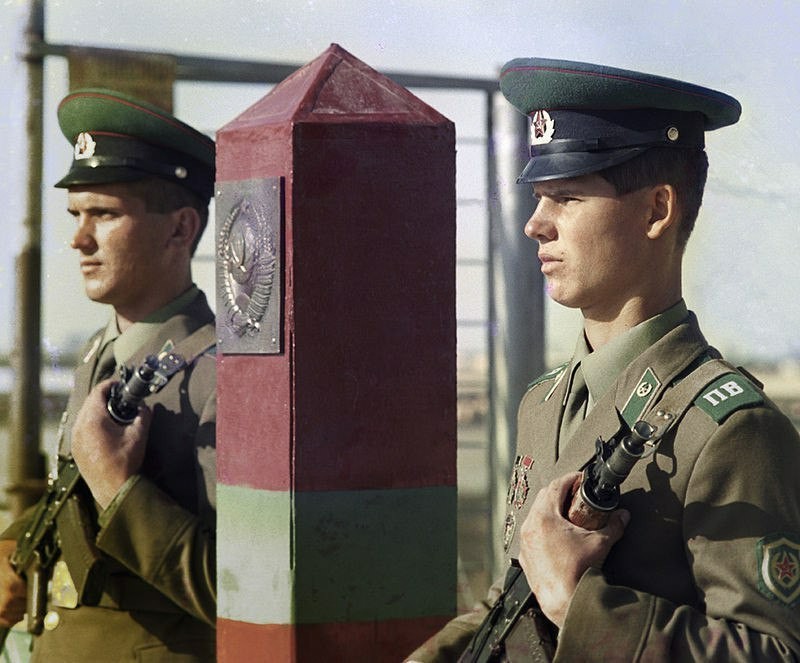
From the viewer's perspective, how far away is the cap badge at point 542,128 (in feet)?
9.77

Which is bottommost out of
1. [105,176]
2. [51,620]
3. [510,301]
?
[51,620]

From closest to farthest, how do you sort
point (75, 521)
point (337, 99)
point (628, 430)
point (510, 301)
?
point (628, 430) → point (337, 99) → point (75, 521) → point (510, 301)

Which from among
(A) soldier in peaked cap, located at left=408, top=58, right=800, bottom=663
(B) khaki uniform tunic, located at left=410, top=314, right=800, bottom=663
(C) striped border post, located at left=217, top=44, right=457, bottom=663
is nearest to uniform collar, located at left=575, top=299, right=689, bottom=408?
(A) soldier in peaked cap, located at left=408, top=58, right=800, bottom=663

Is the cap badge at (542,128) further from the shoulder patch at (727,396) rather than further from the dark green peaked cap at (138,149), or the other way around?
the dark green peaked cap at (138,149)

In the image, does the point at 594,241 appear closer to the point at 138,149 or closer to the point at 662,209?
the point at 662,209

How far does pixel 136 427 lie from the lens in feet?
13.7

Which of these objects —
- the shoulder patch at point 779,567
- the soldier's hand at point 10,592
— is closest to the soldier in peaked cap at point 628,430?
the shoulder patch at point 779,567

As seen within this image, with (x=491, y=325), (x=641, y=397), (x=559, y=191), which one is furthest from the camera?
(x=491, y=325)

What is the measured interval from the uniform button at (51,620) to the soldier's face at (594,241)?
2332mm

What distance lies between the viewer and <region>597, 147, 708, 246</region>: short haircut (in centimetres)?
285

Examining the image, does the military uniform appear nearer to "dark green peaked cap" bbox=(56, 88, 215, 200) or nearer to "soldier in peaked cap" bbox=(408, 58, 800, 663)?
"dark green peaked cap" bbox=(56, 88, 215, 200)

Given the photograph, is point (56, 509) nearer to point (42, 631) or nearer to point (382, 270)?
point (42, 631)

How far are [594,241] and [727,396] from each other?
1.39ft

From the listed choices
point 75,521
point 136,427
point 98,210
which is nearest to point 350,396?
point 136,427
